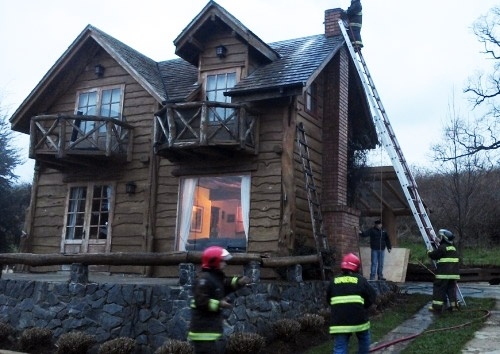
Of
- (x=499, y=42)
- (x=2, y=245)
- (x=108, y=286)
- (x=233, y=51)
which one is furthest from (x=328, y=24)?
(x=2, y=245)

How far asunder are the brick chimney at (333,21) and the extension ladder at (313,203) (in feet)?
12.4

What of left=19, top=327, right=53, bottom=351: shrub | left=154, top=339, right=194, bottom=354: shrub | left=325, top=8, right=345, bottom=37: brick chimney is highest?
left=325, top=8, right=345, bottom=37: brick chimney

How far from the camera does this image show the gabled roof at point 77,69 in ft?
51.0

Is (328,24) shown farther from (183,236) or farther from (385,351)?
(385,351)

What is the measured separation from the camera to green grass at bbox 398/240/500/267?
23094 millimetres

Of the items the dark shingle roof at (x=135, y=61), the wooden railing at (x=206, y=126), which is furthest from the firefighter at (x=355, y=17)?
the dark shingle roof at (x=135, y=61)

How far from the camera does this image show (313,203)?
13281 millimetres

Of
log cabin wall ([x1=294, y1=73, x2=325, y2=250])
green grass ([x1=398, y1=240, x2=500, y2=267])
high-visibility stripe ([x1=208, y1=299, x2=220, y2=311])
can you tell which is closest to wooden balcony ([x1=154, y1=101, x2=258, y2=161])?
log cabin wall ([x1=294, y1=73, x2=325, y2=250])

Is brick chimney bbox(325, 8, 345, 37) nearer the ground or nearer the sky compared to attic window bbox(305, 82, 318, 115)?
nearer the sky

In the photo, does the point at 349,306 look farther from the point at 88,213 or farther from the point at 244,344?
the point at 88,213

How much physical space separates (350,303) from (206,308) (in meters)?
2.00

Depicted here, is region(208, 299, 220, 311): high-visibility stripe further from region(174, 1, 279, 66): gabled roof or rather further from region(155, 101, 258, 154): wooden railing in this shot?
region(174, 1, 279, 66): gabled roof

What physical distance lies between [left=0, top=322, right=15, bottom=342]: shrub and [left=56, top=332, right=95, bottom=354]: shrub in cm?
178

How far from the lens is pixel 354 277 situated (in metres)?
6.85
